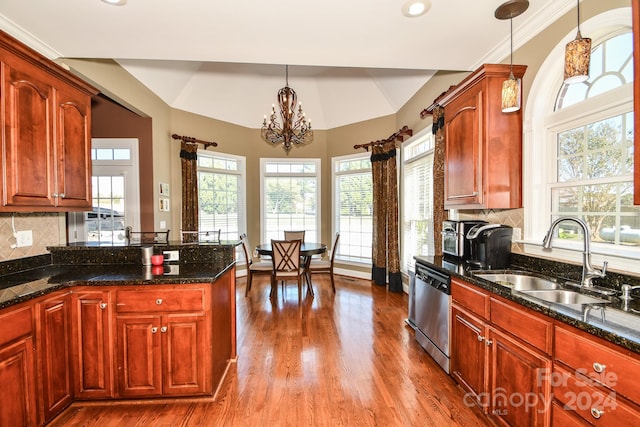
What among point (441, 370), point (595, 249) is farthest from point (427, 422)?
point (595, 249)

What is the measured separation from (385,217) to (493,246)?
2.80 m

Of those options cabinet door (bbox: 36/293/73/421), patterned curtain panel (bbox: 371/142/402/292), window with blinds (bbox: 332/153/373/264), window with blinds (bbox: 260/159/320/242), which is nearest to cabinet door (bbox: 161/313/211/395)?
cabinet door (bbox: 36/293/73/421)

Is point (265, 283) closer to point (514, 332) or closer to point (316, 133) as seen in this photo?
point (316, 133)

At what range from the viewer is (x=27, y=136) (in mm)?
2059

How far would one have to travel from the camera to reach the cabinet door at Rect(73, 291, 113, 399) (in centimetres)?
208

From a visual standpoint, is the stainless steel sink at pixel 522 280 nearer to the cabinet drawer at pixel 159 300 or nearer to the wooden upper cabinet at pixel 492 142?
the wooden upper cabinet at pixel 492 142

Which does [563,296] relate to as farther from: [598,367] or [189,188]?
[189,188]

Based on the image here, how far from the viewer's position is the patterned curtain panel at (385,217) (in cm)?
Result: 507

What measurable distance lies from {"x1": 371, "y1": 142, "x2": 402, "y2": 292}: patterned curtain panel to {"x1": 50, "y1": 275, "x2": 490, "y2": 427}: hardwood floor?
1353 millimetres

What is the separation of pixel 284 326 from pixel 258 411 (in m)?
1.49

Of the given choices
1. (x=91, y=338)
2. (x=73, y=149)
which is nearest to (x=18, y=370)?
(x=91, y=338)

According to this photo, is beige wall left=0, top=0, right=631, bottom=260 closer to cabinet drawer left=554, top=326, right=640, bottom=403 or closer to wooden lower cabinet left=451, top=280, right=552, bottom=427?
wooden lower cabinet left=451, top=280, right=552, bottom=427

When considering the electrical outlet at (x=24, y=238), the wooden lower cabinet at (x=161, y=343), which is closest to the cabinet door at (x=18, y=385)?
the wooden lower cabinet at (x=161, y=343)

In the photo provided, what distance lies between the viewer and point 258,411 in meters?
2.13
